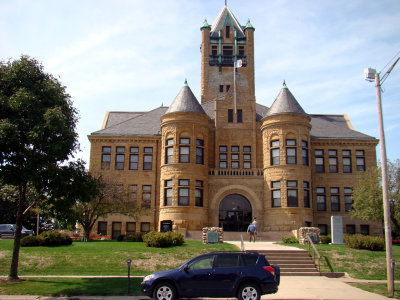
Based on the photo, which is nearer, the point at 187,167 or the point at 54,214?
the point at 54,214

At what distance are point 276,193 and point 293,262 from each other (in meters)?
14.5

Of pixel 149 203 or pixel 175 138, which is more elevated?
pixel 175 138

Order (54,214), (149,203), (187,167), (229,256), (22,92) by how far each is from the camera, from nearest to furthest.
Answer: (229,256)
(22,92)
(54,214)
(187,167)
(149,203)

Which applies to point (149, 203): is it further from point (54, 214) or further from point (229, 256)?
point (229, 256)

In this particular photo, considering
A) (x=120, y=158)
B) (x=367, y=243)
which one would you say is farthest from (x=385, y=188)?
(x=120, y=158)

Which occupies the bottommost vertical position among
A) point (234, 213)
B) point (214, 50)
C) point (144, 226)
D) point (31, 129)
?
point (144, 226)

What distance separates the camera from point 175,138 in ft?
124

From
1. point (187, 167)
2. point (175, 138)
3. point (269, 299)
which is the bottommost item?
point (269, 299)

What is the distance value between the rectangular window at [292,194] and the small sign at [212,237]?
9.72m

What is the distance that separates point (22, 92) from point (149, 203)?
937 inches

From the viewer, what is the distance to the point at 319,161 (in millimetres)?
42531

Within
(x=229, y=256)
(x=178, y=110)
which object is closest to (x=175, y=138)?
(x=178, y=110)

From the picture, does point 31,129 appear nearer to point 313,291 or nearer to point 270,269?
point 270,269

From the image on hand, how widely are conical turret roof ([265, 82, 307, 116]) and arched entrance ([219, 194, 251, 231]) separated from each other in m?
8.17
